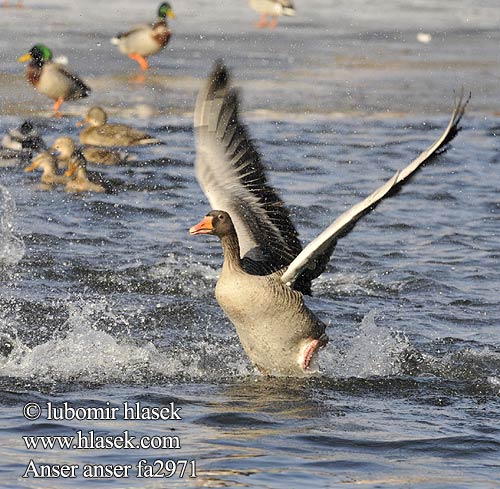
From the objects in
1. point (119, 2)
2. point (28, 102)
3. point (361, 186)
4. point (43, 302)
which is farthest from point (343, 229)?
point (119, 2)

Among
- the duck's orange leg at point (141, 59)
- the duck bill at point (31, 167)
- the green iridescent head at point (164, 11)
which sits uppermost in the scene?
the green iridescent head at point (164, 11)

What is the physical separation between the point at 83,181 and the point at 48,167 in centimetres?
68

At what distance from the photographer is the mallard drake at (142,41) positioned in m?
18.5

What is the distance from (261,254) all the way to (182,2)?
18.8 metres

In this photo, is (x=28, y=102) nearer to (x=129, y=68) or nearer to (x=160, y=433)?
(x=129, y=68)

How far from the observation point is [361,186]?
12547 millimetres

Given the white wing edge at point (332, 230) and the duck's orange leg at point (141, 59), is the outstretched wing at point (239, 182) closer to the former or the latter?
the white wing edge at point (332, 230)

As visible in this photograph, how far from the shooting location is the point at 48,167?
41.2 feet

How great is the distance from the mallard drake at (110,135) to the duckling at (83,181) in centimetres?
113

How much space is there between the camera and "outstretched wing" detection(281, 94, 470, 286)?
19.2 feet

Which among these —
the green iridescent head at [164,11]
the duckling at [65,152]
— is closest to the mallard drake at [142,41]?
the green iridescent head at [164,11]

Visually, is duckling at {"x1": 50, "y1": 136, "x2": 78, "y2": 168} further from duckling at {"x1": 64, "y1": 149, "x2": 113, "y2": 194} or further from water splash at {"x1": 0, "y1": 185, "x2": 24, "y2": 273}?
water splash at {"x1": 0, "y1": 185, "x2": 24, "y2": 273}

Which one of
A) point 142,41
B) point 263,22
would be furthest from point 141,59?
point 263,22

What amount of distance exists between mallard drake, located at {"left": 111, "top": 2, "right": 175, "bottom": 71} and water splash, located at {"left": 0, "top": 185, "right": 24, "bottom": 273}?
751 centimetres
